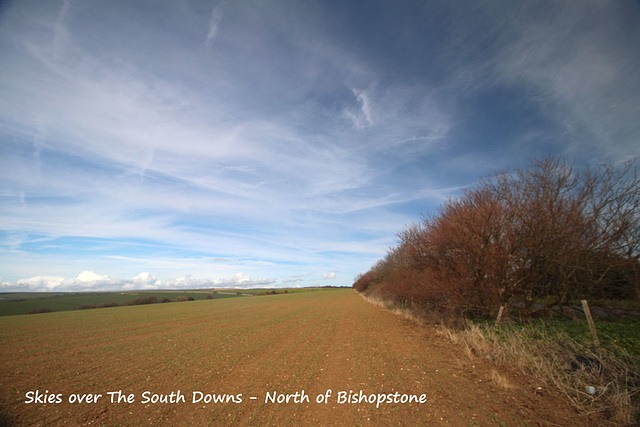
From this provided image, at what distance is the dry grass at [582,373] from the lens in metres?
4.56

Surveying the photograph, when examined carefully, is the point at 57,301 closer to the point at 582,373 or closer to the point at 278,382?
the point at 278,382

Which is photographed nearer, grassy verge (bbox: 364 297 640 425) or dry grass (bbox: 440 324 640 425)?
dry grass (bbox: 440 324 640 425)

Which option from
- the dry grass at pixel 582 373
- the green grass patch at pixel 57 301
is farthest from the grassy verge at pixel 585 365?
the green grass patch at pixel 57 301

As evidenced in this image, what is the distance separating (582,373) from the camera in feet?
18.1

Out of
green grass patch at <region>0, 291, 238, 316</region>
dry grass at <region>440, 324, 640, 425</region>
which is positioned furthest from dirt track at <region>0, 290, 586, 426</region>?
green grass patch at <region>0, 291, 238, 316</region>

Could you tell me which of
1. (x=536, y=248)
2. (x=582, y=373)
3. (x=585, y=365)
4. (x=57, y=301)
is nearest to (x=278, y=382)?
(x=582, y=373)

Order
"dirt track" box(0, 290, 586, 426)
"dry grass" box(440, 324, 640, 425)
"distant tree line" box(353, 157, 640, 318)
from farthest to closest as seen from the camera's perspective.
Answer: "distant tree line" box(353, 157, 640, 318)
"dirt track" box(0, 290, 586, 426)
"dry grass" box(440, 324, 640, 425)

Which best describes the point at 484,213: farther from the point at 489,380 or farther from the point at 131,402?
the point at 131,402

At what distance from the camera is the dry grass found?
15.0 feet

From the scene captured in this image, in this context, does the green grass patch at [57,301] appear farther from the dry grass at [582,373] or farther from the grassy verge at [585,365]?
the dry grass at [582,373]

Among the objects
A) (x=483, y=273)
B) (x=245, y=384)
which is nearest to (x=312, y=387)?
(x=245, y=384)

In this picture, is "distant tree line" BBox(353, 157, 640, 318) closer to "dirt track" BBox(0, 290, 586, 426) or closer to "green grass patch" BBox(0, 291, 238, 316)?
"dirt track" BBox(0, 290, 586, 426)

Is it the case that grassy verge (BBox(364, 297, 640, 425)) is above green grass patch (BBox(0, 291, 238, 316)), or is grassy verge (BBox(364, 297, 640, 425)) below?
above

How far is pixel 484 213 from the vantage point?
12.4 metres
